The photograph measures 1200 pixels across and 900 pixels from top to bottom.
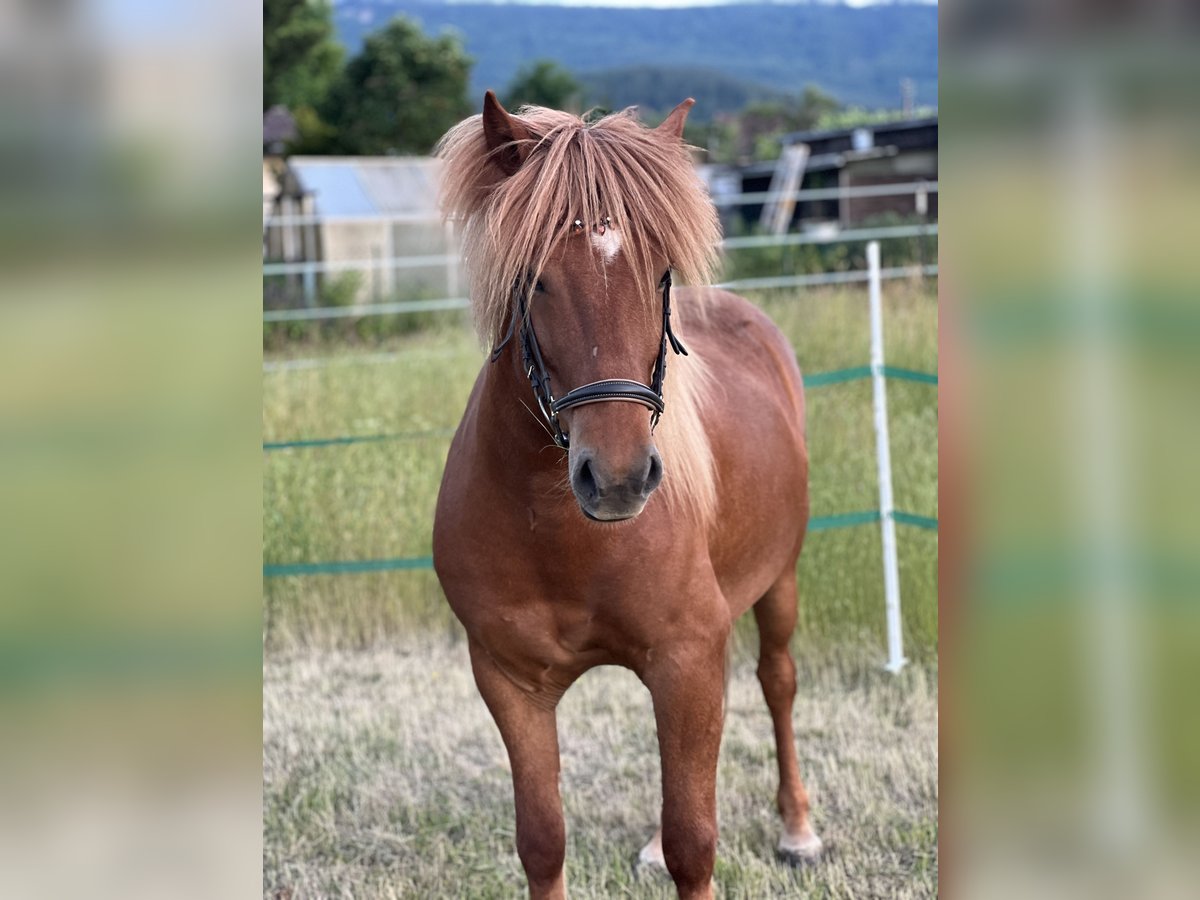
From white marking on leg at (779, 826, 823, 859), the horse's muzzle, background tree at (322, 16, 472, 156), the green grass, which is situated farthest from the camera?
background tree at (322, 16, 472, 156)

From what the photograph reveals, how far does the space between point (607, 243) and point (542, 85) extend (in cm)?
3903

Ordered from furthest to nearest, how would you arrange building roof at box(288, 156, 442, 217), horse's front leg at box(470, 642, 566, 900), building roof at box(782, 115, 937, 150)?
building roof at box(288, 156, 442, 217), building roof at box(782, 115, 937, 150), horse's front leg at box(470, 642, 566, 900)

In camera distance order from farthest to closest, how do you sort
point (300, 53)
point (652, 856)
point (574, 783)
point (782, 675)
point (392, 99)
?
point (392, 99) < point (300, 53) < point (574, 783) < point (782, 675) < point (652, 856)

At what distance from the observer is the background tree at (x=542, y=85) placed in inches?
1480

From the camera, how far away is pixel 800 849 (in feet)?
11.1

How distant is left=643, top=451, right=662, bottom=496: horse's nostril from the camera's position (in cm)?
185

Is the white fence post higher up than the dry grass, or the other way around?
the white fence post

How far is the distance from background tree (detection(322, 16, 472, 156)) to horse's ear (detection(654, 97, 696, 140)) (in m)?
30.5

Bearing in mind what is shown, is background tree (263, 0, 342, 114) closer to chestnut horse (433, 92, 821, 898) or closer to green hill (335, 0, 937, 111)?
green hill (335, 0, 937, 111)

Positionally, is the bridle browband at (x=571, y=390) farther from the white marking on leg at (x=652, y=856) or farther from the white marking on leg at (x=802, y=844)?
the white marking on leg at (x=802, y=844)

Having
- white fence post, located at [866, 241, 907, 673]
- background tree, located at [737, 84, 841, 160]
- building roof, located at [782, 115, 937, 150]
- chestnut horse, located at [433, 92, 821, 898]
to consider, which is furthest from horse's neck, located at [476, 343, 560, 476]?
background tree, located at [737, 84, 841, 160]

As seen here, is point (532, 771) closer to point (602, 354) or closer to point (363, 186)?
point (602, 354)

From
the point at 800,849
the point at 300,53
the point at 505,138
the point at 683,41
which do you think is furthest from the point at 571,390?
the point at 683,41
